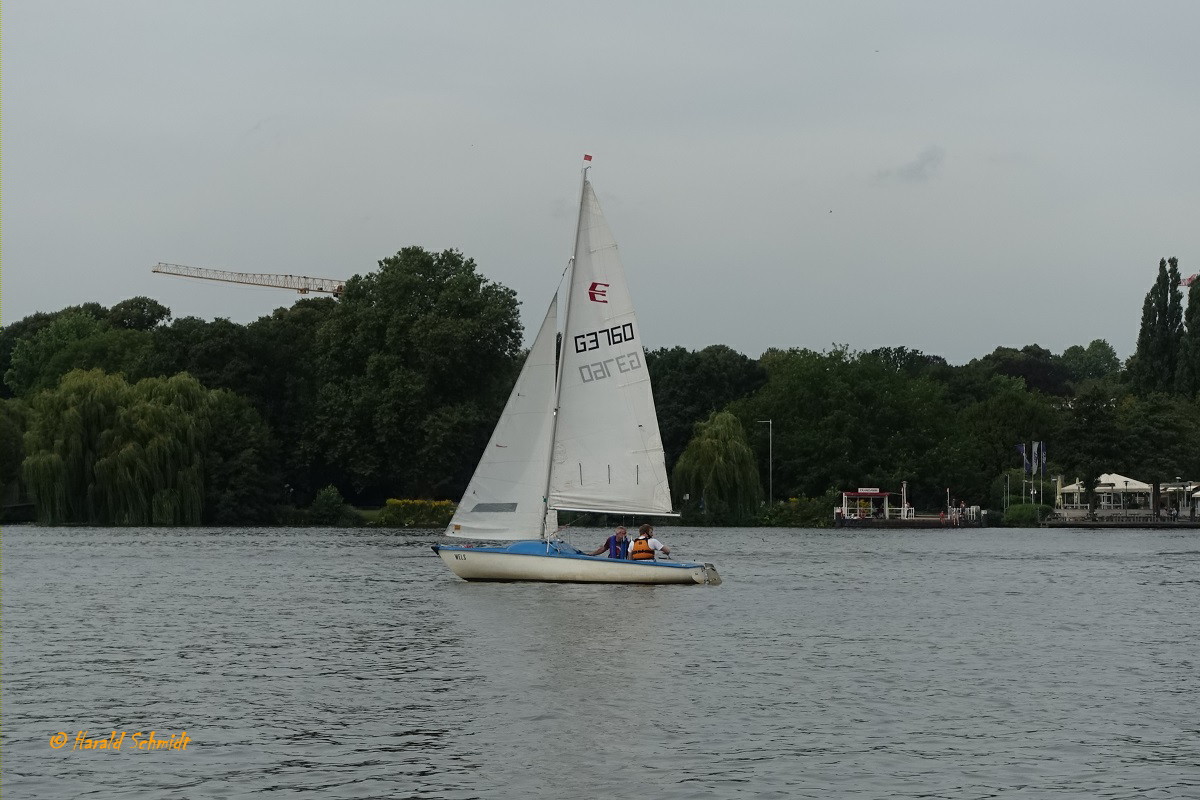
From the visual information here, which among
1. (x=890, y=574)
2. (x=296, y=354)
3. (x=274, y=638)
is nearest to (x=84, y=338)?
(x=296, y=354)

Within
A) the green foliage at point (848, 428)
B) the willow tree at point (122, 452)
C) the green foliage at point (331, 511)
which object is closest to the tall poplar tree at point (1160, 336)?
the green foliage at point (848, 428)

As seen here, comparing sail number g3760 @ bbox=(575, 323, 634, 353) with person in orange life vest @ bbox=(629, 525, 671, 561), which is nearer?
person in orange life vest @ bbox=(629, 525, 671, 561)

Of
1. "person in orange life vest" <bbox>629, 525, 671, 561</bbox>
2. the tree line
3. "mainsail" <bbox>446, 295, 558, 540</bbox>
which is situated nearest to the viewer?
"person in orange life vest" <bbox>629, 525, 671, 561</bbox>

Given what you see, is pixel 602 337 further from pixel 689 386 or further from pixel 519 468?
pixel 689 386

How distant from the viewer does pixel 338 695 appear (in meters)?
25.5

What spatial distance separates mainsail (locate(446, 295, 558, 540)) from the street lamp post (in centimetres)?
7625

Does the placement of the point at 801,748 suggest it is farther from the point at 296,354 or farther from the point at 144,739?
the point at 296,354

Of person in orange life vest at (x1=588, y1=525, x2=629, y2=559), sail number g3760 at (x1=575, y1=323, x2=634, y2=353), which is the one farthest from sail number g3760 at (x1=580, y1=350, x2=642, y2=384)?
person in orange life vest at (x1=588, y1=525, x2=629, y2=559)

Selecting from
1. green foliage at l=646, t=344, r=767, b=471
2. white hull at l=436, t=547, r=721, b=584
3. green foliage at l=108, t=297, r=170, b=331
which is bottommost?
white hull at l=436, t=547, r=721, b=584

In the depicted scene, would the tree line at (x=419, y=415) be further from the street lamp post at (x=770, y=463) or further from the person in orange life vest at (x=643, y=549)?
the person in orange life vest at (x=643, y=549)

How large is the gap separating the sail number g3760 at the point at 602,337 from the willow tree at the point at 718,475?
61.4m

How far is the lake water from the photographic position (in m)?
19.3

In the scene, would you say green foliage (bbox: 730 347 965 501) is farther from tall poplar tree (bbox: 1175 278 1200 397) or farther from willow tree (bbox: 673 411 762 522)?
tall poplar tree (bbox: 1175 278 1200 397)

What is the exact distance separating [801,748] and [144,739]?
28.7 feet
